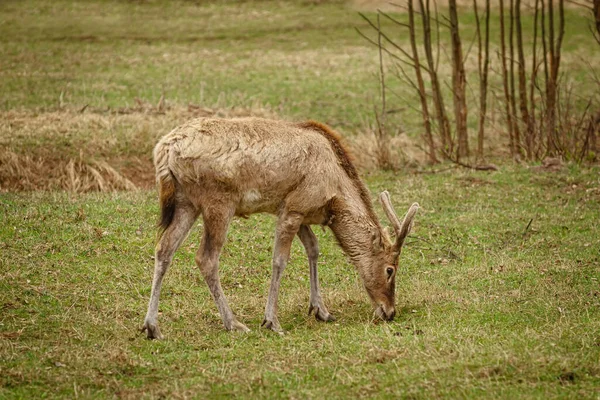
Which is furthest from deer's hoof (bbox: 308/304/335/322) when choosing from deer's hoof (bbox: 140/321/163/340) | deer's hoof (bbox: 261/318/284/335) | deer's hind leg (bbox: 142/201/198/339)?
deer's hoof (bbox: 140/321/163/340)

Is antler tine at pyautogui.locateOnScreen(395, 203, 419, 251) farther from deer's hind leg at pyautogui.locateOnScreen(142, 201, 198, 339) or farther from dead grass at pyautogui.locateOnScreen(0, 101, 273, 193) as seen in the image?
dead grass at pyautogui.locateOnScreen(0, 101, 273, 193)

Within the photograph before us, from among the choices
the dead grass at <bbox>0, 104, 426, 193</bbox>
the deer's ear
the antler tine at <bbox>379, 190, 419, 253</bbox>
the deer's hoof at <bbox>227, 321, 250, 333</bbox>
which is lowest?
the dead grass at <bbox>0, 104, 426, 193</bbox>

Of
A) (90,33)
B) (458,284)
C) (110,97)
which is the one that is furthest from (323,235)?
(90,33)

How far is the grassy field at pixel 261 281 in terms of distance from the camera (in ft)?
21.6

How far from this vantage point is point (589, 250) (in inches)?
423

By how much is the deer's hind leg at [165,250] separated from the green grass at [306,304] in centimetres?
18

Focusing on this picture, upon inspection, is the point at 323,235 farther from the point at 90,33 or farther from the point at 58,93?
the point at 90,33

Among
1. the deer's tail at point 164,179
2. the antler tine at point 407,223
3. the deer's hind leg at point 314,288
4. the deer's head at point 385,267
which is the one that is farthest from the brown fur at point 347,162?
the deer's tail at point 164,179

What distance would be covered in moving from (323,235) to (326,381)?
5418mm

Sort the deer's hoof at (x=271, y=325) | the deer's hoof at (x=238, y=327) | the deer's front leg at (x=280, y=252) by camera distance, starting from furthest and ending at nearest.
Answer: the deer's front leg at (x=280, y=252)
the deer's hoof at (x=271, y=325)
the deer's hoof at (x=238, y=327)

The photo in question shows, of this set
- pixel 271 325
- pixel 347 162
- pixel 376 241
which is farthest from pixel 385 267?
pixel 271 325

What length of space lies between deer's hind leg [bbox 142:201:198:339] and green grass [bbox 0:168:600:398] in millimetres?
185

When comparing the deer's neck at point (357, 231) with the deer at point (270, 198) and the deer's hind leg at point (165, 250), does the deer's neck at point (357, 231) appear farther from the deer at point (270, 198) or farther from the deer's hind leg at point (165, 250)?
the deer's hind leg at point (165, 250)

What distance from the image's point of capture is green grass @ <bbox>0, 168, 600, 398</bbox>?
21.4ft
